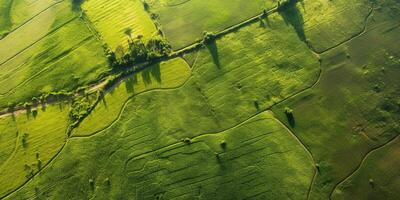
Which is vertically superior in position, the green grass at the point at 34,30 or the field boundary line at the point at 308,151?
the green grass at the point at 34,30

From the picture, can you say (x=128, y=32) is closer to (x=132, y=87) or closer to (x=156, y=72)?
(x=156, y=72)

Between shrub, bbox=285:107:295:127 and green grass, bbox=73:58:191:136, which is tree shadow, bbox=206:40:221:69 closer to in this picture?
green grass, bbox=73:58:191:136

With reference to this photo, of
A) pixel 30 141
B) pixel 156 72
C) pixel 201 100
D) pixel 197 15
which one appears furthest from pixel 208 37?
pixel 30 141

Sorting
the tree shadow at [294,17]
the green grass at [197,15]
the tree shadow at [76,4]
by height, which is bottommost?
the tree shadow at [294,17]

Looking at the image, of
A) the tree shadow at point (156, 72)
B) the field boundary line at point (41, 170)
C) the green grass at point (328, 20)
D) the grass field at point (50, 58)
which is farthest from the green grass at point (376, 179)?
the grass field at point (50, 58)

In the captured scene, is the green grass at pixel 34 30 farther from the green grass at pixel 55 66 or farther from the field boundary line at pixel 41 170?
the field boundary line at pixel 41 170

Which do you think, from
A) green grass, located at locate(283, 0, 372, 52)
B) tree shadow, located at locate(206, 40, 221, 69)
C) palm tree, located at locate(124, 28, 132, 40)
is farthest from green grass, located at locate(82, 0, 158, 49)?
green grass, located at locate(283, 0, 372, 52)

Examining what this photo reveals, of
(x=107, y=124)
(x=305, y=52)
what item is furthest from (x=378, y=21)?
(x=107, y=124)
